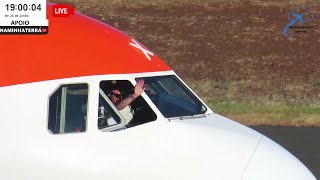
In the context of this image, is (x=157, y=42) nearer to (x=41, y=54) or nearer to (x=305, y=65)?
(x=305, y=65)

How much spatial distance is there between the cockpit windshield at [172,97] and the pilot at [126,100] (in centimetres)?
15

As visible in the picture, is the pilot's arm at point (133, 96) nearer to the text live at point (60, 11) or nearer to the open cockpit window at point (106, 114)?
the open cockpit window at point (106, 114)

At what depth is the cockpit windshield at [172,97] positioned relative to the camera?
6732 millimetres

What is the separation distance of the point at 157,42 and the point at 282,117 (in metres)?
12.9

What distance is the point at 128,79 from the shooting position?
256 inches

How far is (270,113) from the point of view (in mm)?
17312

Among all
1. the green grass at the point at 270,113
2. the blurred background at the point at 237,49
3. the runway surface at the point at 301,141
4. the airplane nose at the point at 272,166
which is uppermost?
the airplane nose at the point at 272,166

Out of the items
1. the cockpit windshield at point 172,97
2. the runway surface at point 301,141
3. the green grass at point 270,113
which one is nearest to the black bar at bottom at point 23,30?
the cockpit windshield at point 172,97

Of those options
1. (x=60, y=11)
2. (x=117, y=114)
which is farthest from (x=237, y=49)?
(x=117, y=114)

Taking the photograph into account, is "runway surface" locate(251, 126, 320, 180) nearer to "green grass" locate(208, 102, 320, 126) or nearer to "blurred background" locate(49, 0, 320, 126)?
"green grass" locate(208, 102, 320, 126)

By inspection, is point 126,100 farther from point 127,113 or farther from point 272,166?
point 272,166

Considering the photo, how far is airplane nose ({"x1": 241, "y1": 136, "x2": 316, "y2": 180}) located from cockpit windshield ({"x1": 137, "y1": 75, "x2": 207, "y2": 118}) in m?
0.89

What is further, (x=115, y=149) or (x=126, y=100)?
(x=126, y=100)
